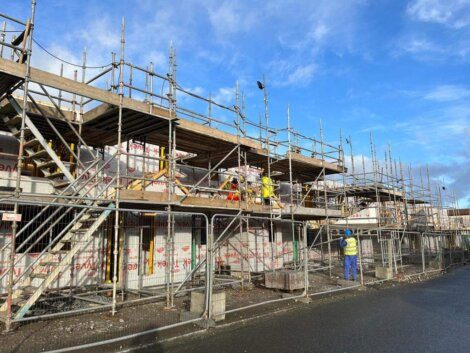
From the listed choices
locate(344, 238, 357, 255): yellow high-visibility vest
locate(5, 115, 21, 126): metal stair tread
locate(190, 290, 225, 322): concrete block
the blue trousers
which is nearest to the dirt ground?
locate(190, 290, 225, 322): concrete block

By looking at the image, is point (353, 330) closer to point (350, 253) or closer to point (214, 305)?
point (214, 305)

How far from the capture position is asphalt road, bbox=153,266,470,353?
654cm

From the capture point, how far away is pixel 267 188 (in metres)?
14.2

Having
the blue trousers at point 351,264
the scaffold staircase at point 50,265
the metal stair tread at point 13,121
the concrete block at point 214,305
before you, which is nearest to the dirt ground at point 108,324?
the concrete block at point 214,305

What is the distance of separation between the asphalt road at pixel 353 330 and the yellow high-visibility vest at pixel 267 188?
4.23 m

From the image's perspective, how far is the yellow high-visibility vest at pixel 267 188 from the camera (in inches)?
533

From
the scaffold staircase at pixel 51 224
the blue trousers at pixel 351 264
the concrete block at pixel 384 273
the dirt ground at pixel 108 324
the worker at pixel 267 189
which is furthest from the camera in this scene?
the concrete block at pixel 384 273

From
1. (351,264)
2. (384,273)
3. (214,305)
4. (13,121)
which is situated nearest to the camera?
(214,305)

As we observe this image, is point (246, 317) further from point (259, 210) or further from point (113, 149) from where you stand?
point (113, 149)

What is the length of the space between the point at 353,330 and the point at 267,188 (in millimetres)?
7074

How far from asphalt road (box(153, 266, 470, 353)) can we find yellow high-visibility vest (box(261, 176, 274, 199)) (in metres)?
4.23

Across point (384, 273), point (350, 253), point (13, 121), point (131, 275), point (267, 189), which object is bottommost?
point (384, 273)

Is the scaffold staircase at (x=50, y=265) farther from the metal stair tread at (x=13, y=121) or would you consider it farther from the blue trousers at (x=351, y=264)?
the blue trousers at (x=351, y=264)

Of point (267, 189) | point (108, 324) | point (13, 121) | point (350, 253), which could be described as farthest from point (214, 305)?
point (350, 253)
